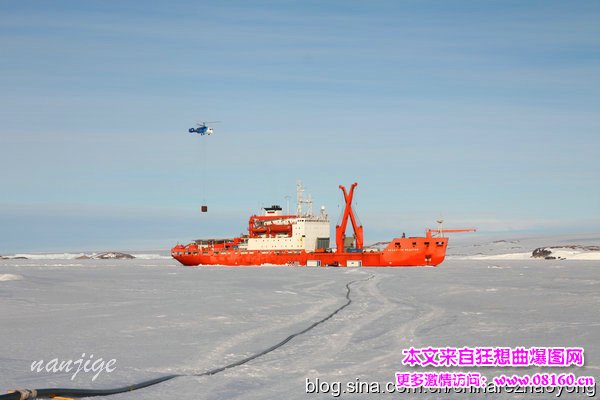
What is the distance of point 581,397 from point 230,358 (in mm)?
5894

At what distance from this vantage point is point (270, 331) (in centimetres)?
1527

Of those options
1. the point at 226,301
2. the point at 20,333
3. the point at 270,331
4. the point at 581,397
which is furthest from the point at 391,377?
the point at 226,301

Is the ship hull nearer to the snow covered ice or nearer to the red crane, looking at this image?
the red crane

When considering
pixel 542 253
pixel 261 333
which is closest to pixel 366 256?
pixel 542 253

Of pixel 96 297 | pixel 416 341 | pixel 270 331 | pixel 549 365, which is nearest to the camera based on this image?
pixel 549 365

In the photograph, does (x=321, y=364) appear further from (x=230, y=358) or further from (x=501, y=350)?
(x=501, y=350)

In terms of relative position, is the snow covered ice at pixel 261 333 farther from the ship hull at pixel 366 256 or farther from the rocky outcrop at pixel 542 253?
the rocky outcrop at pixel 542 253
